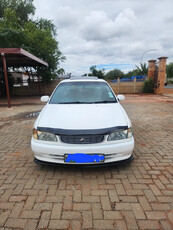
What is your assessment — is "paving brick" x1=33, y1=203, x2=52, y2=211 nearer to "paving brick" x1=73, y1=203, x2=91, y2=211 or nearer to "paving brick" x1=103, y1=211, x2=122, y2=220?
"paving brick" x1=73, y1=203, x2=91, y2=211

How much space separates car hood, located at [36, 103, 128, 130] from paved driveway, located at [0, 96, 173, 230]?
2.82ft

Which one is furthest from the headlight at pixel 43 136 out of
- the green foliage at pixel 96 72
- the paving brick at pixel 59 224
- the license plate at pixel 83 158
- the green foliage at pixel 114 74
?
the green foliage at pixel 114 74

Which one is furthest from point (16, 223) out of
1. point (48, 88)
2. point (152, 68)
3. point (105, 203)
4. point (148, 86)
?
point (152, 68)

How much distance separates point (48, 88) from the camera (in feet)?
56.3

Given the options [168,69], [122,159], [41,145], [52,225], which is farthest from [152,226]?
[168,69]

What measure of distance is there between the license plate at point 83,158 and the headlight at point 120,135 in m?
0.31

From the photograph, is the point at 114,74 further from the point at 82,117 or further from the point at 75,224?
the point at 75,224

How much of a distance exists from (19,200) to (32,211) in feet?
0.97

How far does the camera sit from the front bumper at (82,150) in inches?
87.3

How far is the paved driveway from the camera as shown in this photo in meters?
1.71

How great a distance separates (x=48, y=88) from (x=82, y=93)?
1438 cm

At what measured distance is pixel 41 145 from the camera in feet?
7.70

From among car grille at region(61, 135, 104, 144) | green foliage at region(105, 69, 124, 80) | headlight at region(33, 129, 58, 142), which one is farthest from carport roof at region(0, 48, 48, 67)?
green foliage at region(105, 69, 124, 80)

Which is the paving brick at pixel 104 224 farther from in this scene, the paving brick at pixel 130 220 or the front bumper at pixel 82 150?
the front bumper at pixel 82 150
